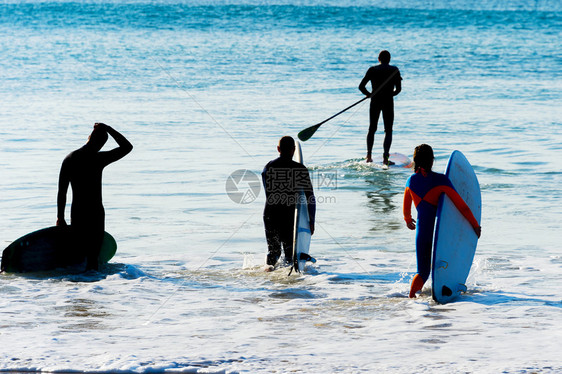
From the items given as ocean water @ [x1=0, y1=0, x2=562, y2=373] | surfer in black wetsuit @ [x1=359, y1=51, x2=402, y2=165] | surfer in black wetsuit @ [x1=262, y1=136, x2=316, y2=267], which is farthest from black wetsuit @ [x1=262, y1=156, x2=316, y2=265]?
surfer in black wetsuit @ [x1=359, y1=51, x2=402, y2=165]

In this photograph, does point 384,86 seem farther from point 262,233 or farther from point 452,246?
point 452,246

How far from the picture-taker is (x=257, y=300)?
609 cm

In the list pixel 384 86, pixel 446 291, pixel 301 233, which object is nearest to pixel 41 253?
pixel 301 233

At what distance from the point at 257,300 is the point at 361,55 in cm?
A: 2929

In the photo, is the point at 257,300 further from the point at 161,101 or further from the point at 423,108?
the point at 161,101

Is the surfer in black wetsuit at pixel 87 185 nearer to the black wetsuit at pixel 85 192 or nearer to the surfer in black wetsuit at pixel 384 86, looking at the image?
the black wetsuit at pixel 85 192

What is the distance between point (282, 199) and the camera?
6.75 metres

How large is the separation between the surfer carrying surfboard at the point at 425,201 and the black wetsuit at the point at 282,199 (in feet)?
3.31

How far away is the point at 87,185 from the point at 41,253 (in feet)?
2.56

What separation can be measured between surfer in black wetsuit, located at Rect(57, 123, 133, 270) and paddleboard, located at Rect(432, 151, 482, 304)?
2.70 meters

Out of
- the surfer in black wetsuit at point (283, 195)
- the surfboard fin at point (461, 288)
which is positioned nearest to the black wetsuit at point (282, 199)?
the surfer in black wetsuit at point (283, 195)

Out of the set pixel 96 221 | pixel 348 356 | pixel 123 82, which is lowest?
pixel 348 356

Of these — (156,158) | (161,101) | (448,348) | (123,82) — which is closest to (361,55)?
(123,82)

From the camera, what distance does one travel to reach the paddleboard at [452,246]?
5863 mm
